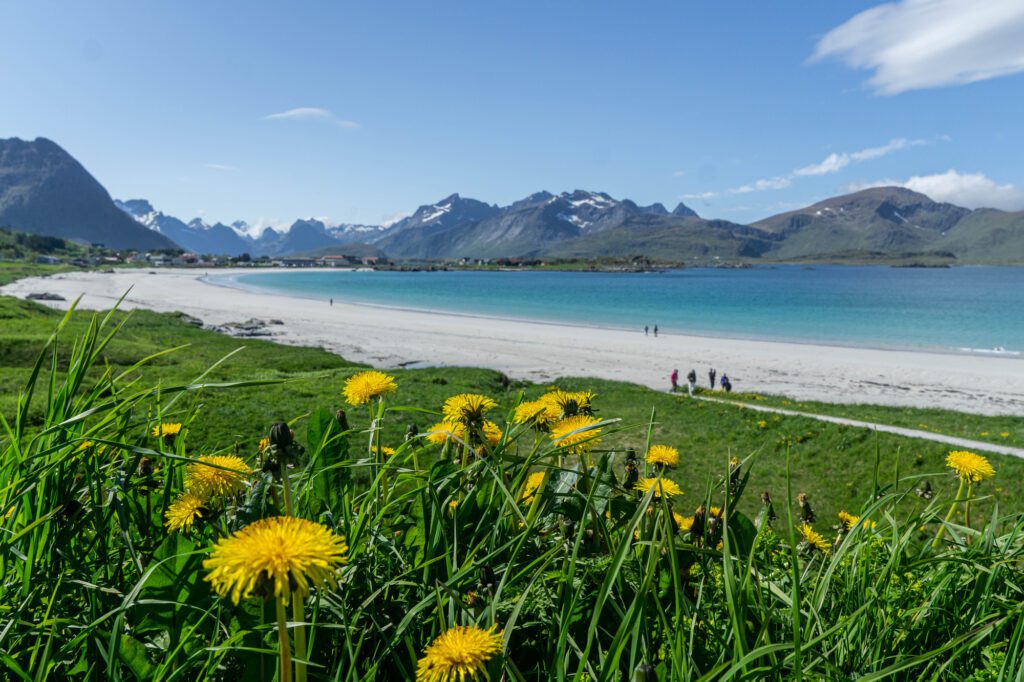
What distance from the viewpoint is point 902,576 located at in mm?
1639

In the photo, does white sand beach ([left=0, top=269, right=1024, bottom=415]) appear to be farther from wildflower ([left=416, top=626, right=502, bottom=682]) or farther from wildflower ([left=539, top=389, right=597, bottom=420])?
wildflower ([left=416, top=626, right=502, bottom=682])

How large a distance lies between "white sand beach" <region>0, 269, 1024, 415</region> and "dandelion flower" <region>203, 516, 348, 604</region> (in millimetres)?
28007

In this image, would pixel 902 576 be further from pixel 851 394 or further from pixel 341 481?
pixel 851 394

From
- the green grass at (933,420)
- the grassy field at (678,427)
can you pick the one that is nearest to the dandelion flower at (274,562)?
the grassy field at (678,427)

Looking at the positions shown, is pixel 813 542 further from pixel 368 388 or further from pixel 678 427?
pixel 678 427

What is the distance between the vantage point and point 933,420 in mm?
21938

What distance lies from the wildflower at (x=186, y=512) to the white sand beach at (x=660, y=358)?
89.5 ft

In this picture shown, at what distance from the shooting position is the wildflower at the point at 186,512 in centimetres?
146

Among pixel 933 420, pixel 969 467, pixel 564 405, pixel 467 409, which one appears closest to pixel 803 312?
pixel 933 420

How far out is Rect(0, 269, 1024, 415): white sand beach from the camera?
34281 mm

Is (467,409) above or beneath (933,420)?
above

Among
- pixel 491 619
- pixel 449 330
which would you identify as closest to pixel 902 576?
pixel 491 619

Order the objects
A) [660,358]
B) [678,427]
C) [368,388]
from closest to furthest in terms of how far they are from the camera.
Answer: [368,388]
[678,427]
[660,358]

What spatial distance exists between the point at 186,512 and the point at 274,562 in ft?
2.39
